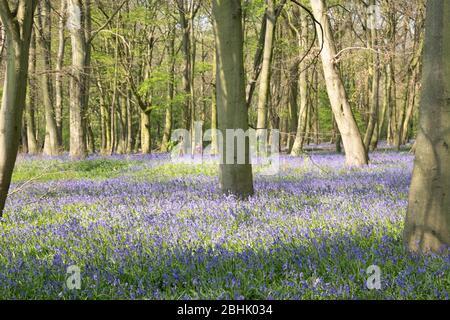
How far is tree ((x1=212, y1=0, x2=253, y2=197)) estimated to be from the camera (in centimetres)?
743

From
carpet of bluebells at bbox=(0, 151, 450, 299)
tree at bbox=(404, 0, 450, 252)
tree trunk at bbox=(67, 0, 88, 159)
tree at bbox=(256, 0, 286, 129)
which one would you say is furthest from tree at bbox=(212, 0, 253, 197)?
tree trunk at bbox=(67, 0, 88, 159)

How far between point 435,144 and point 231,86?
4.01 metres

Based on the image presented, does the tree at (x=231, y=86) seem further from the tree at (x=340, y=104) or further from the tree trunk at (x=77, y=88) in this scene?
the tree trunk at (x=77, y=88)

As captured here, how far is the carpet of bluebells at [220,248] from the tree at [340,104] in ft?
20.4

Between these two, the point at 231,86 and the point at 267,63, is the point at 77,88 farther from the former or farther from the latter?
the point at 231,86

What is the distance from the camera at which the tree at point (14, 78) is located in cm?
598

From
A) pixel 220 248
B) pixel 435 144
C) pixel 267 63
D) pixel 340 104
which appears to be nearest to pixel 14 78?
A: pixel 220 248

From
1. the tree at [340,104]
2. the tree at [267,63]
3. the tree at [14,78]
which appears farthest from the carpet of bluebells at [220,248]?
the tree at [267,63]

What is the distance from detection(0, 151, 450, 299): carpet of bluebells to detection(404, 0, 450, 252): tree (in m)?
0.31

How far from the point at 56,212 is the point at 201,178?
482 cm

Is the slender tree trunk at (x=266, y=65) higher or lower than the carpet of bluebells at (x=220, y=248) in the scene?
higher

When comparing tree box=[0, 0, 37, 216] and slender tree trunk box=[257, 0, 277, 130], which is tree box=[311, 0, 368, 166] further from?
tree box=[0, 0, 37, 216]

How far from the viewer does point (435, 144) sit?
410cm
